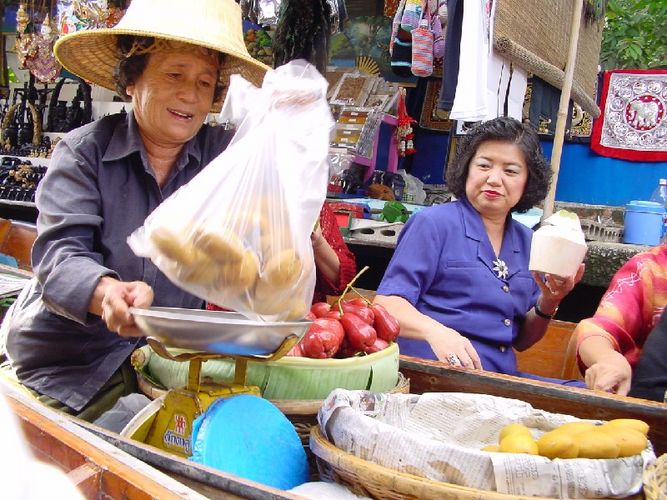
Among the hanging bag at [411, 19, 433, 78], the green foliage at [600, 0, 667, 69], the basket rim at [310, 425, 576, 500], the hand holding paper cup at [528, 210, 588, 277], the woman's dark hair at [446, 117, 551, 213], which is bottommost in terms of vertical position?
the basket rim at [310, 425, 576, 500]

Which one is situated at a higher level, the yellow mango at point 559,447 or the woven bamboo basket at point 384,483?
the yellow mango at point 559,447

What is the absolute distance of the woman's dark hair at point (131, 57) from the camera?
5.79 feet

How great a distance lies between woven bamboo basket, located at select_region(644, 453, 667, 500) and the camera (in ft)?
3.58

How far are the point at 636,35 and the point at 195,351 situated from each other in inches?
341

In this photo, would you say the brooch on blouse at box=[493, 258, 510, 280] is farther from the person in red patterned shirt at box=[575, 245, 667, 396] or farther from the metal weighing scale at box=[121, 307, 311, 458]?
the metal weighing scale at box=[121, 307, 311, 458]

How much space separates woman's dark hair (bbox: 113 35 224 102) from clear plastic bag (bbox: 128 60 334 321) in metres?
0.48

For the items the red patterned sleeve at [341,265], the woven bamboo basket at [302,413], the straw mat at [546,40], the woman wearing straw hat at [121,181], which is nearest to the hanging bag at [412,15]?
the straw mat at [546,40]

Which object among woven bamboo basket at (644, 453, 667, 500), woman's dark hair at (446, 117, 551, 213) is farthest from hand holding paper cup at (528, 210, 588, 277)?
woven bamboo basket at (644, 453, 667, 500)


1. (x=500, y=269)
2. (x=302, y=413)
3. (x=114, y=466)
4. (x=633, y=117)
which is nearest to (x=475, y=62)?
(x=500, y=269)

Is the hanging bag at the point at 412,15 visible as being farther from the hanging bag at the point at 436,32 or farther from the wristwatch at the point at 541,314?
the wristwatch at the point at 541,314

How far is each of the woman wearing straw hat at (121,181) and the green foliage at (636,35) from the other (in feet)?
24.5

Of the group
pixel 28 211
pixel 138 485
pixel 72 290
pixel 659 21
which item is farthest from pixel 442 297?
pixel 659 21

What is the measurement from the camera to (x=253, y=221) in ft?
3.90

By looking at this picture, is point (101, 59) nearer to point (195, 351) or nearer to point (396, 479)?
point (195, 351)
